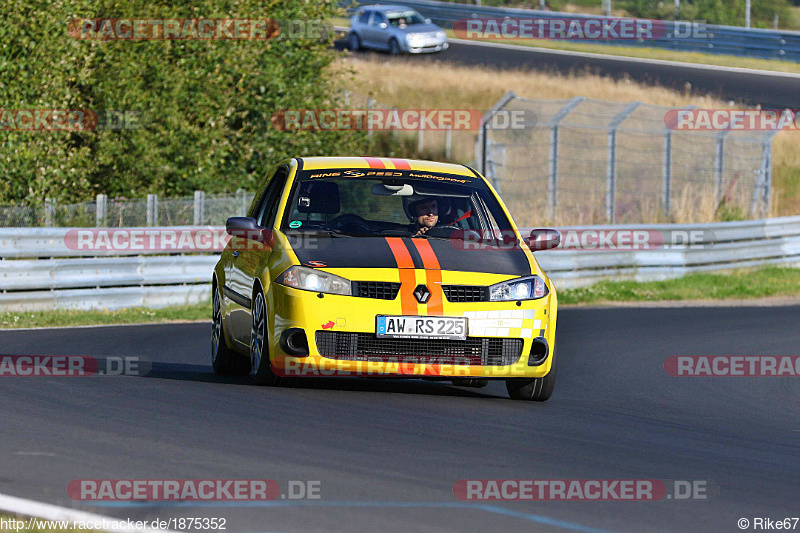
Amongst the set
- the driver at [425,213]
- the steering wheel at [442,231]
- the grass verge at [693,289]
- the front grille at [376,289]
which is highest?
the driver at [425,213]

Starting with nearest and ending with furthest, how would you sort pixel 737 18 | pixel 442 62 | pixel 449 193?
pixel 449 193, pixel 442 62, pixel 737 18

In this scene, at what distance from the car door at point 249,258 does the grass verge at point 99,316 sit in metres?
6.04

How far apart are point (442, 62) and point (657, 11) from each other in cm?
1312

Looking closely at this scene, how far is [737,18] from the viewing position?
54.3m

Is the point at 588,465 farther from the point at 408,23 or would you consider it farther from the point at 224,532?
the point at 408,23

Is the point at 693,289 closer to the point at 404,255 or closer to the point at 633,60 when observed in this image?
the point at 404,255

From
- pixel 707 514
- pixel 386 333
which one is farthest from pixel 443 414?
pixel 707 514

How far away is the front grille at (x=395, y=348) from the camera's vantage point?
28.5 ft

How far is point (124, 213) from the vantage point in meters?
20.0
